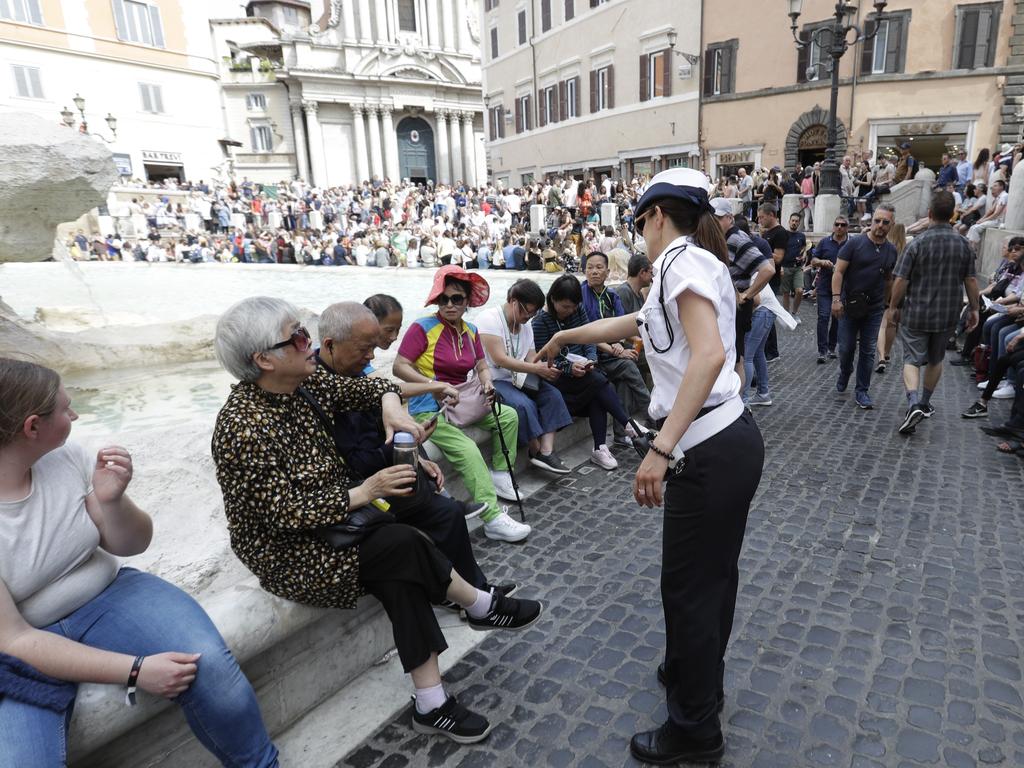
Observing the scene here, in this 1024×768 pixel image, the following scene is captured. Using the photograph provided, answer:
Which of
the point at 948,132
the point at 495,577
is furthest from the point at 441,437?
the point at 948,132

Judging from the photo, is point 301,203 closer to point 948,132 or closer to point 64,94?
point 64,94

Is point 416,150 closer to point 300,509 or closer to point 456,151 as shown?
point 456,151

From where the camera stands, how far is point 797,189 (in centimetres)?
1862

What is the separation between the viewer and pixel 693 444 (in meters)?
1.96

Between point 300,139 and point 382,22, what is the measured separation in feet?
34.4

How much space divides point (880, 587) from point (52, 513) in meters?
3.57

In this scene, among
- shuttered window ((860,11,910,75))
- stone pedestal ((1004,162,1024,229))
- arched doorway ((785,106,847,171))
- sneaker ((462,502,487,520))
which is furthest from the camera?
arched doorway ((785,106,847,171))

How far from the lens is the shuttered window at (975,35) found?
20734mm

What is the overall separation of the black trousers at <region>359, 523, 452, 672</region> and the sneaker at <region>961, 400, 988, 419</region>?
5.67 m

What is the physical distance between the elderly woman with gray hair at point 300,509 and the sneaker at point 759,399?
4833 mm

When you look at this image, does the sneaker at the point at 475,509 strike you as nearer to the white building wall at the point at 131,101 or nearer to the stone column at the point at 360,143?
the white building wall at the point at 131,101

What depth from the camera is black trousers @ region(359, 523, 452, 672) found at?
231 cm

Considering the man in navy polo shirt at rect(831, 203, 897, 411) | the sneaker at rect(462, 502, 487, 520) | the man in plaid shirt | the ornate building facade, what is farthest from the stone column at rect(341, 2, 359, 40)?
the sneaker at rect(462, 502, 487, 520)

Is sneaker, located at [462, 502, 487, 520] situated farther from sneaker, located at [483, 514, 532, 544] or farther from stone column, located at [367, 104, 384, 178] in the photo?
stone column, located at [367, 104, 384, 178]
